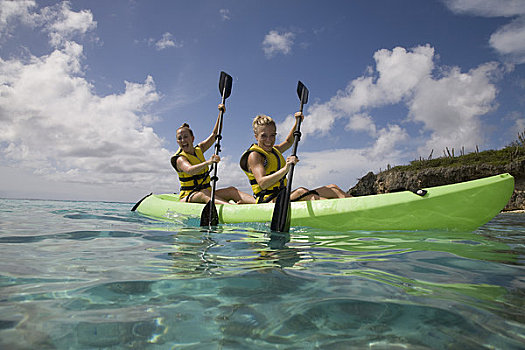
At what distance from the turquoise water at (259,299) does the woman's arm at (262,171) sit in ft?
6.67

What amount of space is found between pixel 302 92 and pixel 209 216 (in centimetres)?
303

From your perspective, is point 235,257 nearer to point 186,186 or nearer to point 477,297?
point 477,297

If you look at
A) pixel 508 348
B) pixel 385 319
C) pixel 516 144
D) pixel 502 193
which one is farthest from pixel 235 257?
pixel 516 144

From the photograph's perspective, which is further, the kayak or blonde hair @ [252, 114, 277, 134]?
blonde hair @ [252, 114, 277, 134]

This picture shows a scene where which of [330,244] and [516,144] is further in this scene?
[516,144]

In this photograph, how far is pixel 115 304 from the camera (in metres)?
1.37

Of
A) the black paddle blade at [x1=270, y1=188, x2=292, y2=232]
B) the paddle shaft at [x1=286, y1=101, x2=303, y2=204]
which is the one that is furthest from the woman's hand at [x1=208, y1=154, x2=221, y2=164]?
the black paddle blade at [x1=270, y1=188, x2=292, y2=232]

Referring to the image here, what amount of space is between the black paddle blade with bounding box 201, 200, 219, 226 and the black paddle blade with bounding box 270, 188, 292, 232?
1161 mm

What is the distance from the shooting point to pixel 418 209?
150 inches

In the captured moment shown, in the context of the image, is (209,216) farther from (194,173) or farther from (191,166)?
(191,166)

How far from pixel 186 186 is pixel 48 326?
217 inches

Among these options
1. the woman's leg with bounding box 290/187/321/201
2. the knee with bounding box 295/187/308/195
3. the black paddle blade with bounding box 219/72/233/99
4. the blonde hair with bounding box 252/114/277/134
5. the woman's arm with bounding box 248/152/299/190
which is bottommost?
the woman's leg with bounding box 290/187/321/201

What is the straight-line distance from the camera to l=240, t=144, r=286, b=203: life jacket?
16.5 feet

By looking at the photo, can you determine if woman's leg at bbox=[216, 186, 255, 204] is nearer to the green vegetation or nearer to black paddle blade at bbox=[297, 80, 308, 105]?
black paddle blade at bbox=[297, 80, 308, 105]
